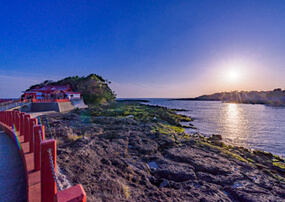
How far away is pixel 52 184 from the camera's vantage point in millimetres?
2250

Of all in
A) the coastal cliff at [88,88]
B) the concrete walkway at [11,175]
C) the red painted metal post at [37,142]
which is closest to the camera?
the red painted metal post at [37,142]

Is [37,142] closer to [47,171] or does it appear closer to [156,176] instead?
[47,171]

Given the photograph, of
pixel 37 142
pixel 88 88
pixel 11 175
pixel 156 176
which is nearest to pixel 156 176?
pixel 156 176

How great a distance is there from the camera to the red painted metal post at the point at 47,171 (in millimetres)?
2127

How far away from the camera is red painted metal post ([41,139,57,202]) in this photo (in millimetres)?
2127

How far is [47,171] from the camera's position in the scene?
7.16ft

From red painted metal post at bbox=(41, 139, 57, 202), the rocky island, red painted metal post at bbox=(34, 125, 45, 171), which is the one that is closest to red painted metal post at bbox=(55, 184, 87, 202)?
red painted metal post at bbox=(41, 139, 57, 202)

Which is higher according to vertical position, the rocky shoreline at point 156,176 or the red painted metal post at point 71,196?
the red painted metal post at point 71,196

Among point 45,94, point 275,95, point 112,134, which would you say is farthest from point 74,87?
point 275,95

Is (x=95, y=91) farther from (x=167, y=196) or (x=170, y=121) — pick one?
(x=167, y=196)

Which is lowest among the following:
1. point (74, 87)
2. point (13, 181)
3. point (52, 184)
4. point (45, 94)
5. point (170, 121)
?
point (170, 121)

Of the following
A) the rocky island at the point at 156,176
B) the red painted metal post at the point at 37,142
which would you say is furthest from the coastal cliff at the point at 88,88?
the red painted metal post at the point at 37,142

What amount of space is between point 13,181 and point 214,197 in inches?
241

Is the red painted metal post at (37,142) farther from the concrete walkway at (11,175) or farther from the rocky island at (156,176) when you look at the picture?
the rocky island at (156,176)
